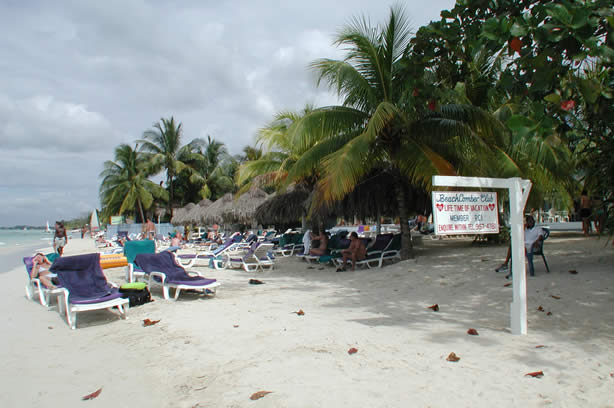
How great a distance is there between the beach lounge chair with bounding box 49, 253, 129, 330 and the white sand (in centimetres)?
28

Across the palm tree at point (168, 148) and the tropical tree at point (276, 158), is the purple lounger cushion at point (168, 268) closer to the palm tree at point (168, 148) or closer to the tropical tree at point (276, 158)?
the tropical tree at point (276, 158)

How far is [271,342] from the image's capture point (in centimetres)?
408

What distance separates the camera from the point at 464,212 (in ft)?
13.1

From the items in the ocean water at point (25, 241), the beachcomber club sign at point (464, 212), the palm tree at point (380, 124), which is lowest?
the ocean water at point (25, 241)

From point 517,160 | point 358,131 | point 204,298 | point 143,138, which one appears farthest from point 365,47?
point 143,138

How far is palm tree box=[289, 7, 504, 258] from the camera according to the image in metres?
8.41

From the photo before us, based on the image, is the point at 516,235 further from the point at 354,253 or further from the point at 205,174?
the point at 205,174

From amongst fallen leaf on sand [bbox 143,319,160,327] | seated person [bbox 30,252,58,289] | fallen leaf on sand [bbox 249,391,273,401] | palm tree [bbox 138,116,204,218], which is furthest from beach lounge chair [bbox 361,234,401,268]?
palm tree [bbox 138,116,204,218]

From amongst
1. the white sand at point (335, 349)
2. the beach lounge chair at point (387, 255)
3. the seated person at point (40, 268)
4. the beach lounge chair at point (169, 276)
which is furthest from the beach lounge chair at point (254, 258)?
the seated person at point (40, 268)

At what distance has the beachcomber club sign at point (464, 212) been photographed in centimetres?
384

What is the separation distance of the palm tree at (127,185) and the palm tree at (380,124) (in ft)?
79.4

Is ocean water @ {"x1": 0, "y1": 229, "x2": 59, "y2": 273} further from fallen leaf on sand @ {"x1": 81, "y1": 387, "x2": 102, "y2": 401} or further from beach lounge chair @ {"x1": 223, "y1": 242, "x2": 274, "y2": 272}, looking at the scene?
fallen leaf on sand @ {"x1": 81, "y1": 387, "x2": 102, "y2": 401}

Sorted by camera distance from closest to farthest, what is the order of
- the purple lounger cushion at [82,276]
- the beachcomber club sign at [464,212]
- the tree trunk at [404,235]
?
the beachcomber club sign at [464,212] < the purple lounger cushion at [82,276] < the tree trunk at [404,235]

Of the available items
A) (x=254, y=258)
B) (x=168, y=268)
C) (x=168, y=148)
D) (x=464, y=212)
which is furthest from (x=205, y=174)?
(x=464, y=212)
